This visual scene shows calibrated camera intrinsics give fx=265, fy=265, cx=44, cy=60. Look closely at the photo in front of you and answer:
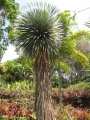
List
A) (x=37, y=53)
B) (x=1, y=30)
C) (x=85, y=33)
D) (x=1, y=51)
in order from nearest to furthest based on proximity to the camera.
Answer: (x=37, y=53) < (x=85, y=33) < (x=1, y=51) < (x=1, y=30)

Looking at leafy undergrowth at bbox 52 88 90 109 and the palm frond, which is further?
leafy undergrowth at bbox 52 88 90 109

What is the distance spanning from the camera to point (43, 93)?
7.62m

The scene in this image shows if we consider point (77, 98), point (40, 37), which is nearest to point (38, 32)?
point (40, 37)

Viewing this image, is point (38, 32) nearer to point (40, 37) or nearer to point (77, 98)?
point (40, 37)

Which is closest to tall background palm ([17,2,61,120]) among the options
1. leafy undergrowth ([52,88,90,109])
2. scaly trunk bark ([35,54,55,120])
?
scaly trunk bark ([35,54,55,120])

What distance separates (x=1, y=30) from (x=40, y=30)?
1333cm

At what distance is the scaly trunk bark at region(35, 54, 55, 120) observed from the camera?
24.6ft

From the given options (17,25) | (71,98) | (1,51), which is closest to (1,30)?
(1,51)

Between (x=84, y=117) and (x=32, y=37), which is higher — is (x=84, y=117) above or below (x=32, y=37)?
below

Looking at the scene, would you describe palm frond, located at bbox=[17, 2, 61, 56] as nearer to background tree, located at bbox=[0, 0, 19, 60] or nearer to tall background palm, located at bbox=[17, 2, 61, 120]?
tall background palm, located at bbox=[17, 2, 61, 120]

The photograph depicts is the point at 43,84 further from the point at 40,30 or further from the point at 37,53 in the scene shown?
the point at 40,30

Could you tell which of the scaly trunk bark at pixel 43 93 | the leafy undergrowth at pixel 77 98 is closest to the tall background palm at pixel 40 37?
the scaly trunk bark at pixel 43 93

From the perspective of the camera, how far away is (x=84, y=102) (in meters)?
16.2

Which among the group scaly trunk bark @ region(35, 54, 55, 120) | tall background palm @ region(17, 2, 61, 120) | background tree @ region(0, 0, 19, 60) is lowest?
scaly trunk bark @ region(35, 54, 55, 120)
